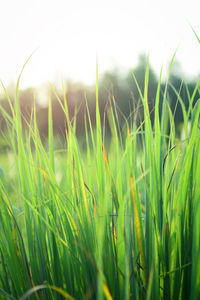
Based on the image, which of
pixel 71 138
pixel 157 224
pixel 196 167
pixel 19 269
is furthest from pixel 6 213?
pixel 196 167

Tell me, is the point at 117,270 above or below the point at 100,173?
below

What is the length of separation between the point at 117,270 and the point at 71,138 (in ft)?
1.03

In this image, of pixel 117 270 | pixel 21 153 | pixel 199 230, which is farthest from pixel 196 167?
pixel 21 153

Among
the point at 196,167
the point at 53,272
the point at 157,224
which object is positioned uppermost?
the point at 196,167

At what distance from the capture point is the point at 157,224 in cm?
64

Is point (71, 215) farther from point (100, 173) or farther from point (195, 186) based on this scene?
point (195, 186)

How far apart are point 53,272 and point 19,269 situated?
85mm

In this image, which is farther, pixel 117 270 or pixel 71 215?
pixel 71 215

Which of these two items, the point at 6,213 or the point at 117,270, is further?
the point at 6,213

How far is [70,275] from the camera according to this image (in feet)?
2.21

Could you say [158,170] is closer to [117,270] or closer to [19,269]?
[117,270]

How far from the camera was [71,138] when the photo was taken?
690mm

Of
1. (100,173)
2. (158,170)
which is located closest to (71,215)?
(100,173)

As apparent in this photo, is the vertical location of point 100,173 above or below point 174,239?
above
